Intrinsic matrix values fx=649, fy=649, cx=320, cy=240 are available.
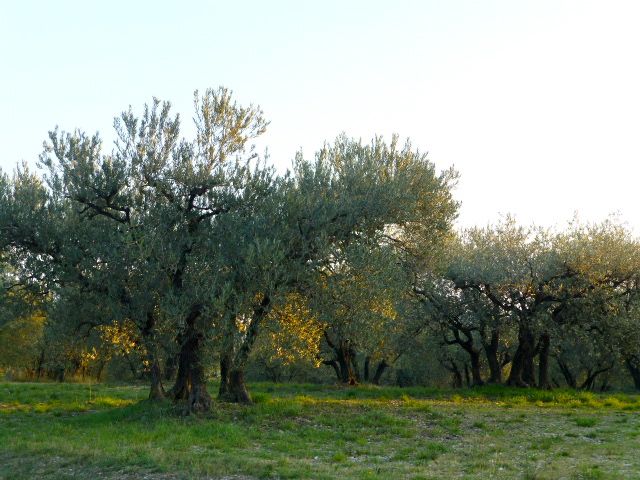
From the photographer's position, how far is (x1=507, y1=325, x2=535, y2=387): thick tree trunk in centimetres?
3822

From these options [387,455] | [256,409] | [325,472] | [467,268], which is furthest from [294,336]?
[467,268]

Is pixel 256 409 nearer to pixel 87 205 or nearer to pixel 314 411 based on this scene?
pixel 314 411

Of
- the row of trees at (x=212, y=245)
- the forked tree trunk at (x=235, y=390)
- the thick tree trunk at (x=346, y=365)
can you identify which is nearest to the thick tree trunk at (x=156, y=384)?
the row of trees at (x=212, y=245)

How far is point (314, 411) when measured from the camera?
24.9 meters

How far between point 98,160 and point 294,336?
9.56m

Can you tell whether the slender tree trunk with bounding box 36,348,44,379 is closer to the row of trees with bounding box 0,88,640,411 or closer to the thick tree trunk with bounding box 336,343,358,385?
the thick tree trunk with bounding box 336,343,358,385

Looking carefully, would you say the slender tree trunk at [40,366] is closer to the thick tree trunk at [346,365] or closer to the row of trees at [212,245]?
the thick tree trunk at [346,365]

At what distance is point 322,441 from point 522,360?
2342cm

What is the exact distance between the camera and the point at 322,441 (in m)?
18.8

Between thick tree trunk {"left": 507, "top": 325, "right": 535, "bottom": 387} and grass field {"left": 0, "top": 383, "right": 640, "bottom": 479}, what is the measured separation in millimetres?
7913

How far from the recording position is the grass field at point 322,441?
47.2 feet

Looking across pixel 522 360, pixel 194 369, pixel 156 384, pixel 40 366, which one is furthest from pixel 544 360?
pixel 40 366

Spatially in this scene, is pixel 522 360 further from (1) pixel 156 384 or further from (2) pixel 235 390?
(1) pixel 156 384

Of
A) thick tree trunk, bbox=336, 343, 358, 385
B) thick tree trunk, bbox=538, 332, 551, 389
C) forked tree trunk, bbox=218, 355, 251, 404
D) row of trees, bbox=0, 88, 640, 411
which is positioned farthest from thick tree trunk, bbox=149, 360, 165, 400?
thick tree trunk, bbox=538, 332, 551, 389
